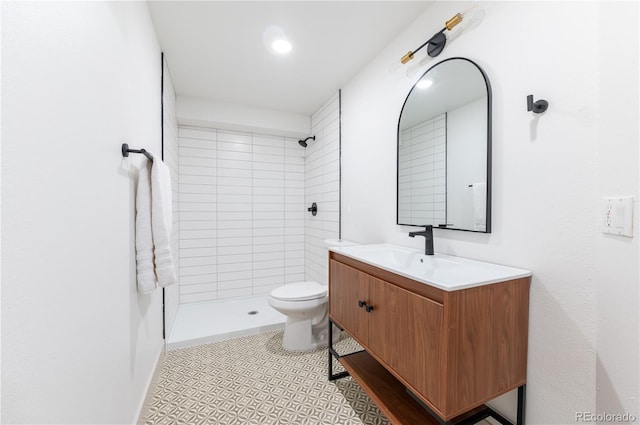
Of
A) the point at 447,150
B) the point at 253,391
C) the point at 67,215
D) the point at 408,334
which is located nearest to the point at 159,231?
the point at 67,215

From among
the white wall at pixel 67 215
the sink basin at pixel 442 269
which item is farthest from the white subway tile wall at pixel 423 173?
the white wall at pixel 67 215

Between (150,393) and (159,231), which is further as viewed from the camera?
(150,393)

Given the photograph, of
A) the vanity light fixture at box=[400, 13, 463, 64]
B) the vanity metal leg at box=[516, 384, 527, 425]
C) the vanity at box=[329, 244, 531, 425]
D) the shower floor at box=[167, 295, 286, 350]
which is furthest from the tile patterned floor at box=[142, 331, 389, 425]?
the vanity light fixture at box=[400, 13, 463, 64]

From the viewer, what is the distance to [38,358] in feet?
1.91

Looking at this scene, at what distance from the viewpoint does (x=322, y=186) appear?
116 inches

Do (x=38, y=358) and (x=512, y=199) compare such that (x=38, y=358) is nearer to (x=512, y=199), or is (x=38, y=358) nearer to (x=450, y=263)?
(x=450, y=263)

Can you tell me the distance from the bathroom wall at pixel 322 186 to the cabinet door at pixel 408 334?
1.42 meters

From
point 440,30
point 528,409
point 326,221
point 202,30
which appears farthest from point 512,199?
point 202,30

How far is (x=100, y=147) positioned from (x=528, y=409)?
1.96m

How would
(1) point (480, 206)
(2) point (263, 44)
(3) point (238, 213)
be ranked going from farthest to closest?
(3) point (238, 213)
(2) point (263, 44)
(1) point (480, 206)

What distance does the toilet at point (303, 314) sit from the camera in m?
2.00

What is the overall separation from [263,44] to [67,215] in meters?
1.73

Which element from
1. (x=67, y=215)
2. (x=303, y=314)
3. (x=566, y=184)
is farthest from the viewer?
(x=303, y=314)

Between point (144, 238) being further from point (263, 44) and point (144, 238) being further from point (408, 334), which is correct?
point (263, 44)
